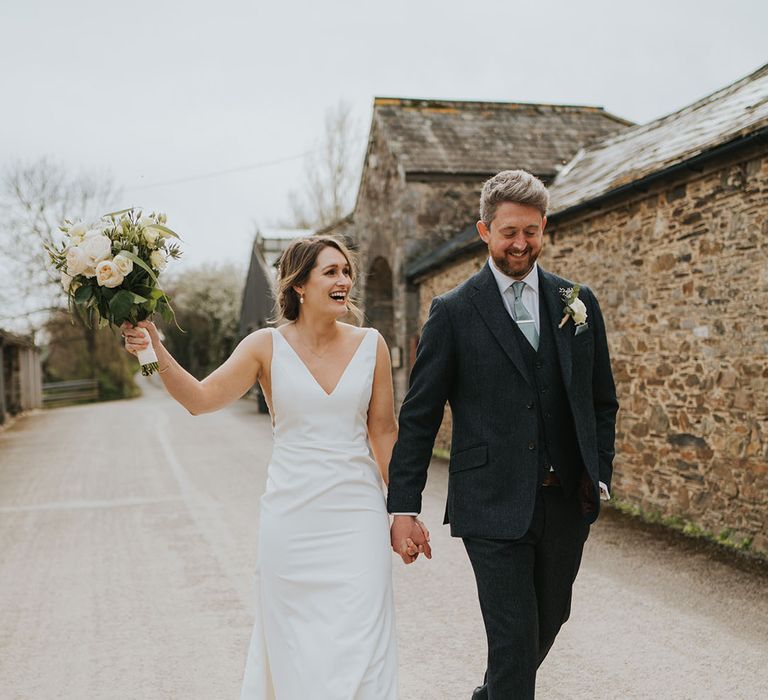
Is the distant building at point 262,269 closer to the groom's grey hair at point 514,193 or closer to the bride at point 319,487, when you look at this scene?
the bride at point 319,487

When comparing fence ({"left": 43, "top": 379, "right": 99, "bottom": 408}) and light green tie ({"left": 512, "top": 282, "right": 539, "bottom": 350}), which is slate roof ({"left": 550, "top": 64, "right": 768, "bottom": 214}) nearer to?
light green tie ({"left": 512, "top": 282, "right": 539, "bottom": 350})

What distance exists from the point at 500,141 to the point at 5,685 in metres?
14.2

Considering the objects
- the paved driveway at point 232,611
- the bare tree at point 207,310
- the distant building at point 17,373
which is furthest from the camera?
the bare tree at point 207,310

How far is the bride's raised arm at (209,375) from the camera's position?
3.15m

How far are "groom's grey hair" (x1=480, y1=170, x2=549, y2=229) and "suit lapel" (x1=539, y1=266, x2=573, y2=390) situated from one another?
1.06 feet

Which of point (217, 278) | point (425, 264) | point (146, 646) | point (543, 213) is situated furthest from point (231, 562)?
point (217, 278)

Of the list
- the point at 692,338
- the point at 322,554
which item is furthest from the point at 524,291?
the point at 692,338

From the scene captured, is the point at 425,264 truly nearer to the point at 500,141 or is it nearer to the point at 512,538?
the point at 500,141

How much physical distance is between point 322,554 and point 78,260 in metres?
1.40

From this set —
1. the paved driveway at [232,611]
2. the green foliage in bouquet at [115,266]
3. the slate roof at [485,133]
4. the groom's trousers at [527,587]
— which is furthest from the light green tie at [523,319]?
the slate roof at [485,133]

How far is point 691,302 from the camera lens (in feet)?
25.1

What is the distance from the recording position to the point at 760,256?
665cm

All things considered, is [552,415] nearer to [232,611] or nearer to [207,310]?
[232,611]

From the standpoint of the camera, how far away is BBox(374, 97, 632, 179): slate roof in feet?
51.9
